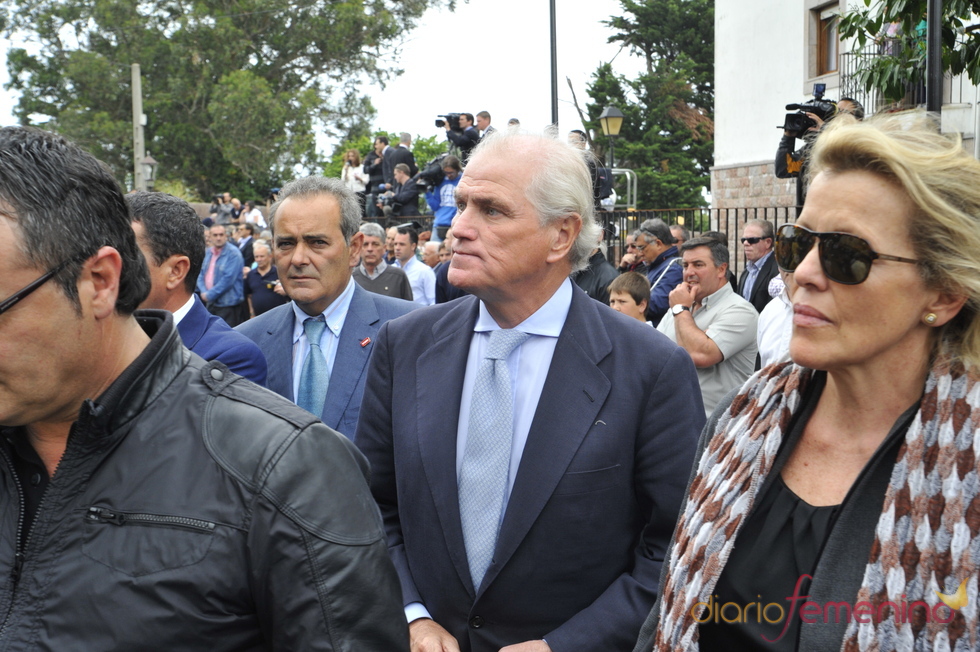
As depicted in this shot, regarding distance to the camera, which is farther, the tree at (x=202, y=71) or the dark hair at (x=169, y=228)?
the tree at (x=202, y=71)

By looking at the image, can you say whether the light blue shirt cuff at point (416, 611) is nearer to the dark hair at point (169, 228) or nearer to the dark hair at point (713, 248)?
the dark hair at point (169, 228)

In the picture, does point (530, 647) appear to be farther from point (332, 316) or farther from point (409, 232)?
point (409, 232)

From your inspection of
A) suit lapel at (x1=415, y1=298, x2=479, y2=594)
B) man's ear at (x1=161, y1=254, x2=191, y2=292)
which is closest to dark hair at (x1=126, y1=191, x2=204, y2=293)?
man's ear at (x1=161, y1=254, x2=191, y2=292)

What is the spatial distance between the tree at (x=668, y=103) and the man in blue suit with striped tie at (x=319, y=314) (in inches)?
1517

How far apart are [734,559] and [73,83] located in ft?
149

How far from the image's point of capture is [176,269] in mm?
3574

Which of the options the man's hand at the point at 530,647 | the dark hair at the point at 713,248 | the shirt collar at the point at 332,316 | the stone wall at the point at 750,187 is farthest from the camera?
the stone wall at the point at 750,187

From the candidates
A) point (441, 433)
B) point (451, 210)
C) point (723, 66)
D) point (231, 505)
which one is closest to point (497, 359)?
point (441, 433)

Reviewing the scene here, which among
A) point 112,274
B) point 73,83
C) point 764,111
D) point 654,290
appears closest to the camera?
point 112,274

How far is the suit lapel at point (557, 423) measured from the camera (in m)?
2.58

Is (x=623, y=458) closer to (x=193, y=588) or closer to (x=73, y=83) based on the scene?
(x=193, y=588)

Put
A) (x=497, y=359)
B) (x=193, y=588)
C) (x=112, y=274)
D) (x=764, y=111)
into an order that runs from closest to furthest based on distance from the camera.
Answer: (x=193, y=588) → (x=112, y=274) → (x=497, y=359) → (x=764, y=111)

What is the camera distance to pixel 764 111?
1998 centimetres

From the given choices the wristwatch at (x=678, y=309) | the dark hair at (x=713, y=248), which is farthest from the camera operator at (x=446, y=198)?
the wristwatch at (x=678, y=309)
